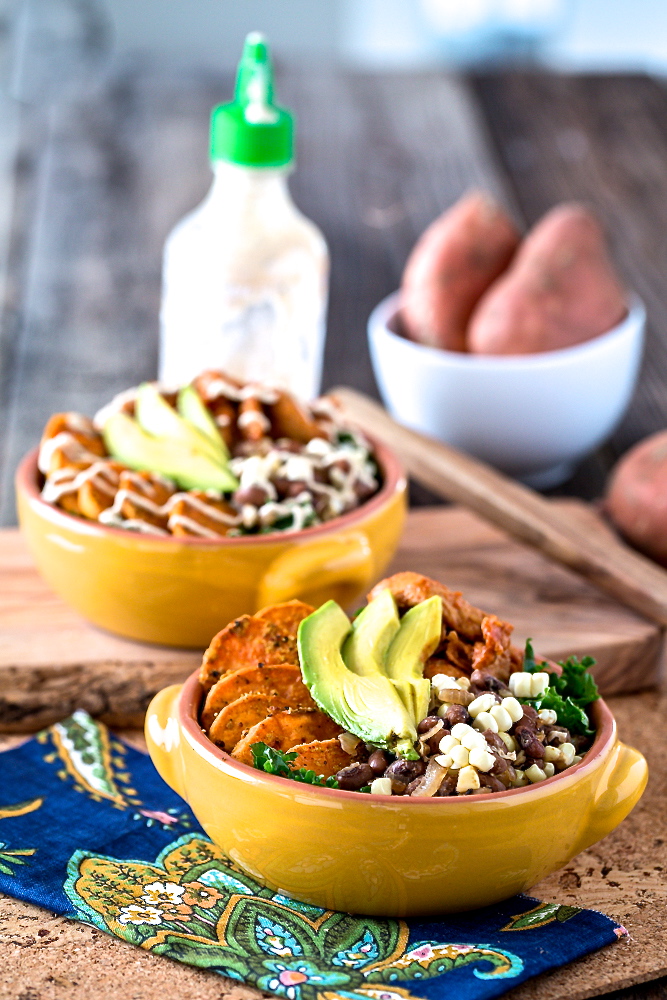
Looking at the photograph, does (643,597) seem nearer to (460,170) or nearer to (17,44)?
(460,170)

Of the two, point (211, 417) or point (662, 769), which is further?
point (211, 417)

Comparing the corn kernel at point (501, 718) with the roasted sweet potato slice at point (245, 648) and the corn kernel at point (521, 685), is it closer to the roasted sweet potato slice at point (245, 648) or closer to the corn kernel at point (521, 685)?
the corn kernel at point (521, 685)

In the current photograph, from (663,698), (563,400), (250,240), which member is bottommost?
(663,698)

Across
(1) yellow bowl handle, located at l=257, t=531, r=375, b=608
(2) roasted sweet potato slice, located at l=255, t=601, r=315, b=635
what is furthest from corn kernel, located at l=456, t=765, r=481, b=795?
(1) yellow bowl handle, located at l=257, t=531, r=375, b=608

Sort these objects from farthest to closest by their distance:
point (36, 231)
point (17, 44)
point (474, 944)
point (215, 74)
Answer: point (17, 44), point (215, 74), point (36, 231), point (474, 944)

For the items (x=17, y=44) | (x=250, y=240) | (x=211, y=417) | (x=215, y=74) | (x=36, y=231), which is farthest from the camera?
(x=17, y=44)

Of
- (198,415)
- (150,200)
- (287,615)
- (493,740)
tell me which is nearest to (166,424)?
(198,415)

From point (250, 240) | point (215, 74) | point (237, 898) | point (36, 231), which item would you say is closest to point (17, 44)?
point (215, 74)
